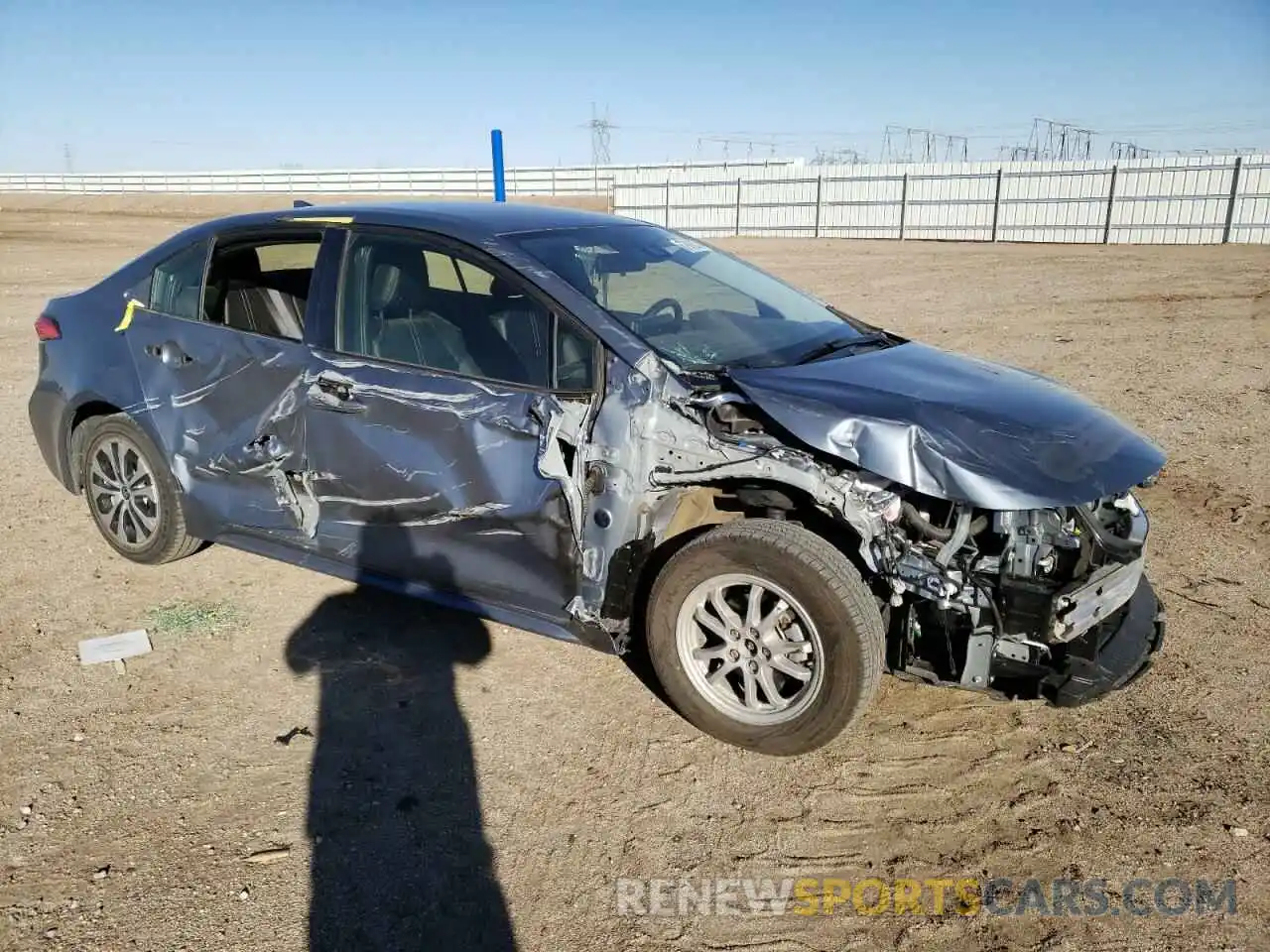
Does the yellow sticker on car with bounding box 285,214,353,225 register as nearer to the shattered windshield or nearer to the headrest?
the headrest

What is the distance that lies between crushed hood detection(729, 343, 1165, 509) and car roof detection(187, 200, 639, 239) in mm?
1246

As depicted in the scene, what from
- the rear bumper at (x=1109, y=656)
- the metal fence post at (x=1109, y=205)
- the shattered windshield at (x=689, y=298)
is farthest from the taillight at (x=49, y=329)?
the metal fence post at (x=1109, y=205)

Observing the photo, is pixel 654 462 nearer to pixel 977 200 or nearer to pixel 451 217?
pixel 451 217

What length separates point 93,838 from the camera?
9.48 ft

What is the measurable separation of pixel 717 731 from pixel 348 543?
5.67 feet

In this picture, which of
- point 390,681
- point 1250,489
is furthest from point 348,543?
point 1250,489

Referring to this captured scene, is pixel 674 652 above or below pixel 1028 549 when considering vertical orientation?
below

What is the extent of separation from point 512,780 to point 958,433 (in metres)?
1.89

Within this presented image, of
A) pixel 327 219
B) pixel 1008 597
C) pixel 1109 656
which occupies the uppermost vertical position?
pixel 327 219

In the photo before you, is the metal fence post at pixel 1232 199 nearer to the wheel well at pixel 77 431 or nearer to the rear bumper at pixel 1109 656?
the rear bumper at pixel 1109 656

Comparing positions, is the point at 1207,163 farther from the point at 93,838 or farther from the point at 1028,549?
the point at 93,838

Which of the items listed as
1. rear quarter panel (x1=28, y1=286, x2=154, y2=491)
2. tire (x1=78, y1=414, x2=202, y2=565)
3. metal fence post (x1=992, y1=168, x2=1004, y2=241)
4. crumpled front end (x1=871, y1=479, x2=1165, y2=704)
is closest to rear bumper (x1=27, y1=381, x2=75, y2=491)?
rear quarter panel (x1=28, y1=286, x2=154, y2=491)

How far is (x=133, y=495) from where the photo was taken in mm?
4707

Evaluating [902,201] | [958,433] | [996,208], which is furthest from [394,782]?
[902,201]
